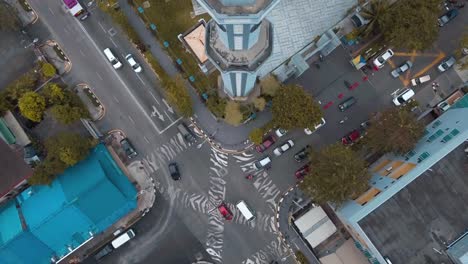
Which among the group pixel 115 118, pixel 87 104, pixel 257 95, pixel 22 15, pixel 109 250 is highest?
pixel 22 15

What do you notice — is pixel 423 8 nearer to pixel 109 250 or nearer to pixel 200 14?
pixel 200 14

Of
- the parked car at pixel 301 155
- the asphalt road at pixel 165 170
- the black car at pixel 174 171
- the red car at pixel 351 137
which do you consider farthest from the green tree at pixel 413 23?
the black car at pixel 174 171

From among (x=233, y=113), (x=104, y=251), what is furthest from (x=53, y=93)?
(x=233, y=113)

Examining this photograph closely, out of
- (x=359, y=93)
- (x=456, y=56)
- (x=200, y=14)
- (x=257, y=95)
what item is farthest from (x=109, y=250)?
(x=456, y=56)

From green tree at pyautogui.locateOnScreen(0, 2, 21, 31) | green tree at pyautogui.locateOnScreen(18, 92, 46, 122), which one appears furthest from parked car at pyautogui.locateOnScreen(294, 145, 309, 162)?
green tree at pyautogui.locateOnScreen(0, 2, 21, 31)

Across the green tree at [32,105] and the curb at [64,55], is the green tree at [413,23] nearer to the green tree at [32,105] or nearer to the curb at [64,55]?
the curb at [64,55]
